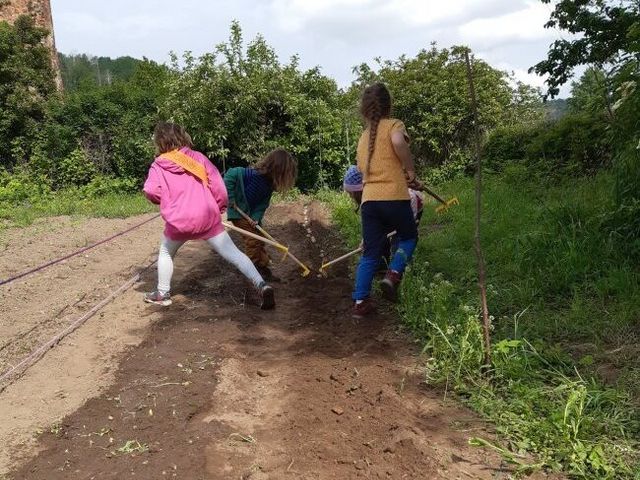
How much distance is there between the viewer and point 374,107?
14.1ft

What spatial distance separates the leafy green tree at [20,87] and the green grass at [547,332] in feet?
34.9

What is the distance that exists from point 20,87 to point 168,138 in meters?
10.2

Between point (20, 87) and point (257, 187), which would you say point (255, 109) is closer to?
point (20, 87)

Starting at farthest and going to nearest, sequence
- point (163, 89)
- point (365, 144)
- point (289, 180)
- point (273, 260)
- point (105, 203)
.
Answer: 1. point (163, 89)
2. point (105, 203)
3. point (273, 260)
4. point (289, 180)
5. point (365, 144)

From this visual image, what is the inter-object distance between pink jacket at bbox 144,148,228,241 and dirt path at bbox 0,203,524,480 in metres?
0.71

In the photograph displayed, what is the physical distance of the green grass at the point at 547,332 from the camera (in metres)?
2.64

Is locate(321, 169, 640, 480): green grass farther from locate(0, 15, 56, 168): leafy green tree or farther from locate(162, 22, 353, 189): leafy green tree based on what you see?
locate(0, 15, 56, 168): leafy green tree

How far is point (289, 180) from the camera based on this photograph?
18.8ft

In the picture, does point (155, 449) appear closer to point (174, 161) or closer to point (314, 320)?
point (314, 320)

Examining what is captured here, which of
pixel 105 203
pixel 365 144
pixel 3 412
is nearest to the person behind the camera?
pixel 3 412

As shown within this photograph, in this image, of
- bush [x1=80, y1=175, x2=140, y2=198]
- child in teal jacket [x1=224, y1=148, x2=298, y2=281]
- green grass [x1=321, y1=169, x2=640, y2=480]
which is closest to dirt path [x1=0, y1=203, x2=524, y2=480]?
green grass [x1=321, y1=169, x2=640, y2=480]

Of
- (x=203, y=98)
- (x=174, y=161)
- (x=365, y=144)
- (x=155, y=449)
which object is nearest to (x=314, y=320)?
(x=365, y=144)

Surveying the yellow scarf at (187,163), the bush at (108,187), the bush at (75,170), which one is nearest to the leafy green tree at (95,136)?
the bush at (75,170)

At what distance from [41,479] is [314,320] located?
7.97 ft
